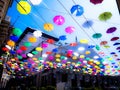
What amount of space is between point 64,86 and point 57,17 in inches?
169

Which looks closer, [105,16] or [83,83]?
[105,16]

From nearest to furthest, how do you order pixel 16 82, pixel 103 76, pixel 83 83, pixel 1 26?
1. pixel 1 26
2. pixel 83 83
3. pixel 103 76
4. pixel 16 82

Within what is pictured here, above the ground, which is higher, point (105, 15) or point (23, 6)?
point (105, 15)

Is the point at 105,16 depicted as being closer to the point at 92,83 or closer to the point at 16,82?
the point at 92,83

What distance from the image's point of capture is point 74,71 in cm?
2353

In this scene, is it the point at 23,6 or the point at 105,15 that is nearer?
the point at 23,6

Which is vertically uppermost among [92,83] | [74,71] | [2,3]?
[2,3]

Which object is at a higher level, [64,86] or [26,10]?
[26,10]

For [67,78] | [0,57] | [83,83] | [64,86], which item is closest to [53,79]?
[67,78]

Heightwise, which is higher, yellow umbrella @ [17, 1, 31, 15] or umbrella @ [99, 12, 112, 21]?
umbrella @ [99, 12, 112, 21]

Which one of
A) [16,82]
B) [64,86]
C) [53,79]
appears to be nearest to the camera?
[64,86]

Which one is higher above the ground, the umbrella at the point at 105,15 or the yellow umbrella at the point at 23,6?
the umbrella at the point at 105,15

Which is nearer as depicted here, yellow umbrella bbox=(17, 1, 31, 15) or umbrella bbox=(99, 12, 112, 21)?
yellow umbrella bbox=(17, 1, 31, 15)

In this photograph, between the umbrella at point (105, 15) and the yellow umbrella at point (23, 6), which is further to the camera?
the umbrella at point (105, 15)
